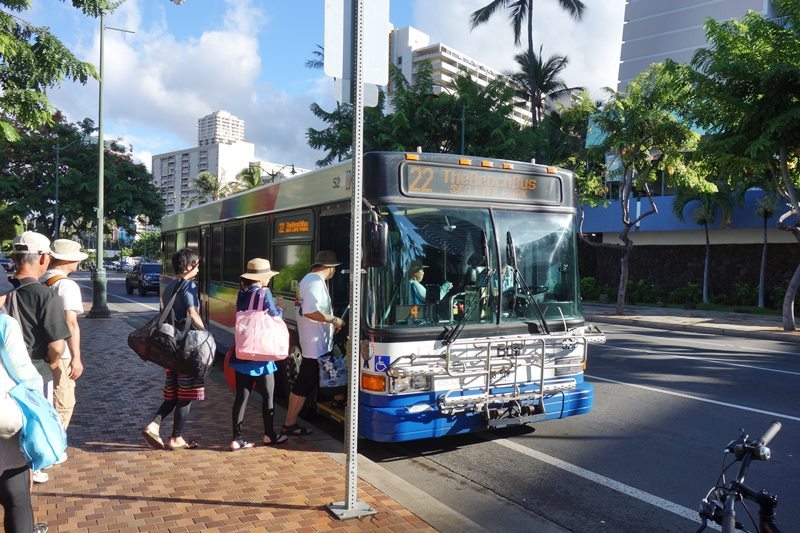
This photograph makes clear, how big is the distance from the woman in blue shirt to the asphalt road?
1.06 meters

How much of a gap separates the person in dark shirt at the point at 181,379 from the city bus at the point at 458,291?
4.46 feet

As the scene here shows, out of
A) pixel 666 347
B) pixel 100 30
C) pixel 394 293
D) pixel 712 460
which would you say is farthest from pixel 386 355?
pixel 100 30

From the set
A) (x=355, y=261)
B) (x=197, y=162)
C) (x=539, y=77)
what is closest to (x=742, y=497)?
(x=355, y=261)

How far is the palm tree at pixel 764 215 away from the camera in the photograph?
85.3ft

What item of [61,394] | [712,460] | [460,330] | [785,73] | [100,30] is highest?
[100,30]

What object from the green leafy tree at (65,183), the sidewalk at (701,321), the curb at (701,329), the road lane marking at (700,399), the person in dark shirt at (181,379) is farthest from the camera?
the green leafy tree at (65,183)

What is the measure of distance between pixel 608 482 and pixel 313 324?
301 centimetres

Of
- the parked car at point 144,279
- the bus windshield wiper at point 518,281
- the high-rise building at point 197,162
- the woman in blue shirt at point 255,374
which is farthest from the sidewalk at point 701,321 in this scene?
the high-rise building at point 197,162

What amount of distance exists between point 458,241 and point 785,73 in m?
13.6

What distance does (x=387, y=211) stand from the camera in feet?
19.1

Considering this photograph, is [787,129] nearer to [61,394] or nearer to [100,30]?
[61,394]

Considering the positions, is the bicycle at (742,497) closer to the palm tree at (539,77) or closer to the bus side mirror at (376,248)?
the bus side mirror at (376,248)

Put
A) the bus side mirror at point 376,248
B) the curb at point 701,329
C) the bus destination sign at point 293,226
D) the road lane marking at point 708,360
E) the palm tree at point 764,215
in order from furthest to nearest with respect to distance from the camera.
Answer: the palm tree at point 764,215
the curb at point 701,329
the road lane marking at point 708,360
the bus destination sign at point 293,226
the bus side mirror at point 376,248

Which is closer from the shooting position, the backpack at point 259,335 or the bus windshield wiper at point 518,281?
the backpack at point 259,335
